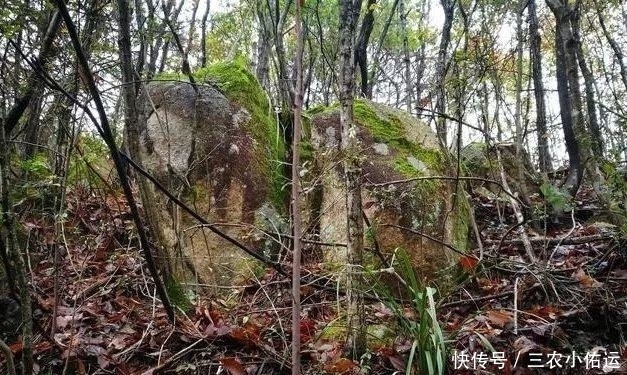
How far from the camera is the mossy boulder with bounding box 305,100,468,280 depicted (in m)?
3.88

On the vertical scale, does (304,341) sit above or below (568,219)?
below

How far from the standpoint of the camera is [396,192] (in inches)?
161

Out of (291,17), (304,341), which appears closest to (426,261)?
(304,341)

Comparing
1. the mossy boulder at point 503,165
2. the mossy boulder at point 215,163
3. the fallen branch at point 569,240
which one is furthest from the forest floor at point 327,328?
the mossy boulder at point 503,165

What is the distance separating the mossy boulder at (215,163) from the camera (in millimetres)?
4168

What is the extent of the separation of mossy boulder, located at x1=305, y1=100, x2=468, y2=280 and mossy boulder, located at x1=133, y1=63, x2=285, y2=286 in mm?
519

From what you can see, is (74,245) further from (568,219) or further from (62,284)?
(568,219)

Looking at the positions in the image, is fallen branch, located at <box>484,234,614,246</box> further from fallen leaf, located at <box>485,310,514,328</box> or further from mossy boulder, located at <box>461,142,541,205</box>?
mossy boulder, located at <box>461,142,541,205</box>

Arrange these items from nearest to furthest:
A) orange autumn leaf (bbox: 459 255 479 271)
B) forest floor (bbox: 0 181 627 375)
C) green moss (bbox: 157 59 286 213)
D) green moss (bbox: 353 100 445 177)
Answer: forest floor (bbox: 0 181 627 375) < orange autumn leaf (bbox: 459 255 479 271) < green moss (bbox: 353 100 445 177) < green moss (bbox: 157 59 286 213)

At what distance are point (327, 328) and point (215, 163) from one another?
2302mm

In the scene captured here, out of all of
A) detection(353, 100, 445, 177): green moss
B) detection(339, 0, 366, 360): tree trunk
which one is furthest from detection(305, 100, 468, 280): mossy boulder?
detection(339, 0, 366, 360): tree trunk

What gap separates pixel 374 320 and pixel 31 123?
3.33 metres

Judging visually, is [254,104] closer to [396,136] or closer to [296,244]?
[396,136]

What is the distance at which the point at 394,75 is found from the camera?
54.5 ft
